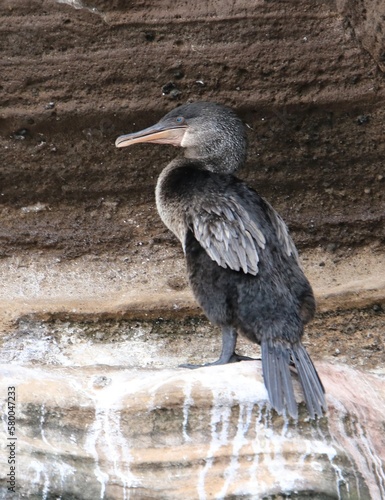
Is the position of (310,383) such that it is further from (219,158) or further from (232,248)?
(219,158)

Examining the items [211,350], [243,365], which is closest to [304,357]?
[243,365]

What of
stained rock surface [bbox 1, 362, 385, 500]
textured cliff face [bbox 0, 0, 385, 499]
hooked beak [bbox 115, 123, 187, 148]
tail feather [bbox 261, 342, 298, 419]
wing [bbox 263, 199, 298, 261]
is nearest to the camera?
stained rock surface [bbox 1, 362, 385, 500]

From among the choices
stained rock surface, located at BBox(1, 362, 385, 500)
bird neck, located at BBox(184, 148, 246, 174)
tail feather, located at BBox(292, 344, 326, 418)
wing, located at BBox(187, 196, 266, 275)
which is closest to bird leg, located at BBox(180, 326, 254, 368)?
wing, located at BBox(187, 196, 266, 275)

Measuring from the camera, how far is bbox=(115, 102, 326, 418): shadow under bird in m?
4.37

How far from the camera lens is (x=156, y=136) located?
531cm

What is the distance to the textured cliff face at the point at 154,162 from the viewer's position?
18.0ft

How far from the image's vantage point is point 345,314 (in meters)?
5.61

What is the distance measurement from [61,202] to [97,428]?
2.37 meters

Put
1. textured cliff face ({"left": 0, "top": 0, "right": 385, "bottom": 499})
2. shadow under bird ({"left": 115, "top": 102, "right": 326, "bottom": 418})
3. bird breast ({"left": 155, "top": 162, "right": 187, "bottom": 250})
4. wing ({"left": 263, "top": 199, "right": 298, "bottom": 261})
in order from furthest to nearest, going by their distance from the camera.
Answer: textured cliff face ({"left": 0, "top": 0, "right": 385, "bottom": 499}), bird breast ({"left": 155, "top": 162, "right": 187, "bottom": 250}), wing ({"left": 263, "top": 199, "right": 298, "bottom": 261}), shadow under bird ({"left": 115, "top": 102, "right": 326, "bottom": 418})

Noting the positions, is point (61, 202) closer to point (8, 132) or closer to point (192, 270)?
point (8, 132)

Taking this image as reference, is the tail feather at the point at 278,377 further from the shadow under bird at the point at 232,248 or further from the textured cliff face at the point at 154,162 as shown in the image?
the textured cliff face at the point at 154,162

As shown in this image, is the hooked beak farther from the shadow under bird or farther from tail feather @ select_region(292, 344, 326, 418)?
tail feather @ select_region(292, 344, 326, 418)

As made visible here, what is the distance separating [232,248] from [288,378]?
2.54 ft

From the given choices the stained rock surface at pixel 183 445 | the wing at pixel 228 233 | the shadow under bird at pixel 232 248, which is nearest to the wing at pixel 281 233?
the shadow under bird at pixel 232 248
